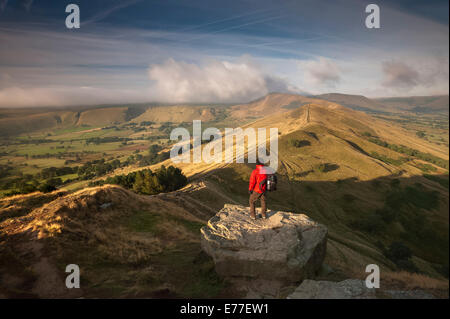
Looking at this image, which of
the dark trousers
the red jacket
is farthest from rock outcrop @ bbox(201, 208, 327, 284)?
the red jacket

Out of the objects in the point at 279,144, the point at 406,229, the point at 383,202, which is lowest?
the point at 406,229

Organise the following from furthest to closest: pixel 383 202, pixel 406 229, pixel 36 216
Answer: pixel 383 202, pixel 406 229, pixel 36 216

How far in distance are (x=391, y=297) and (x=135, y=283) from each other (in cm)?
1108

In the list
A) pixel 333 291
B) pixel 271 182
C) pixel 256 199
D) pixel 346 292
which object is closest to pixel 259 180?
pixel 271 182

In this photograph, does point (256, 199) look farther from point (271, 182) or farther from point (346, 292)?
point (346, 292)

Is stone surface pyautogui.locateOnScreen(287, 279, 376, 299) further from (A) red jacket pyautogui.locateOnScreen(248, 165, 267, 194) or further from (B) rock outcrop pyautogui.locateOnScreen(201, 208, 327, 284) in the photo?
(A) red jacket pyautogui.locateOnScreen(248, 165, 267, 194)

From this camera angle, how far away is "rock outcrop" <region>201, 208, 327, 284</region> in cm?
1013

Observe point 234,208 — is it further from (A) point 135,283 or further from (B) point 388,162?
(B) point 388,162

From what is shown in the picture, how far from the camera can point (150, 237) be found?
552 inches

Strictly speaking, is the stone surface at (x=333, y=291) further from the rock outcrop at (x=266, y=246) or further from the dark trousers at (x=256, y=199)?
the dark trousers at (x=256, y=199)

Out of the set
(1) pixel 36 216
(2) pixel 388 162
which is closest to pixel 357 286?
(1) pixel 36 216

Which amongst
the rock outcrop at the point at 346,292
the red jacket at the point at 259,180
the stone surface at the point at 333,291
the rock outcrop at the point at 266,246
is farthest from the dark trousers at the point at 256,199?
the stone surface at the point at 333,291

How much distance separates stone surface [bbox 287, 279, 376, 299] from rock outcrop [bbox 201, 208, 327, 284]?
102 centimetres

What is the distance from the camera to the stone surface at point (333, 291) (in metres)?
8.48
